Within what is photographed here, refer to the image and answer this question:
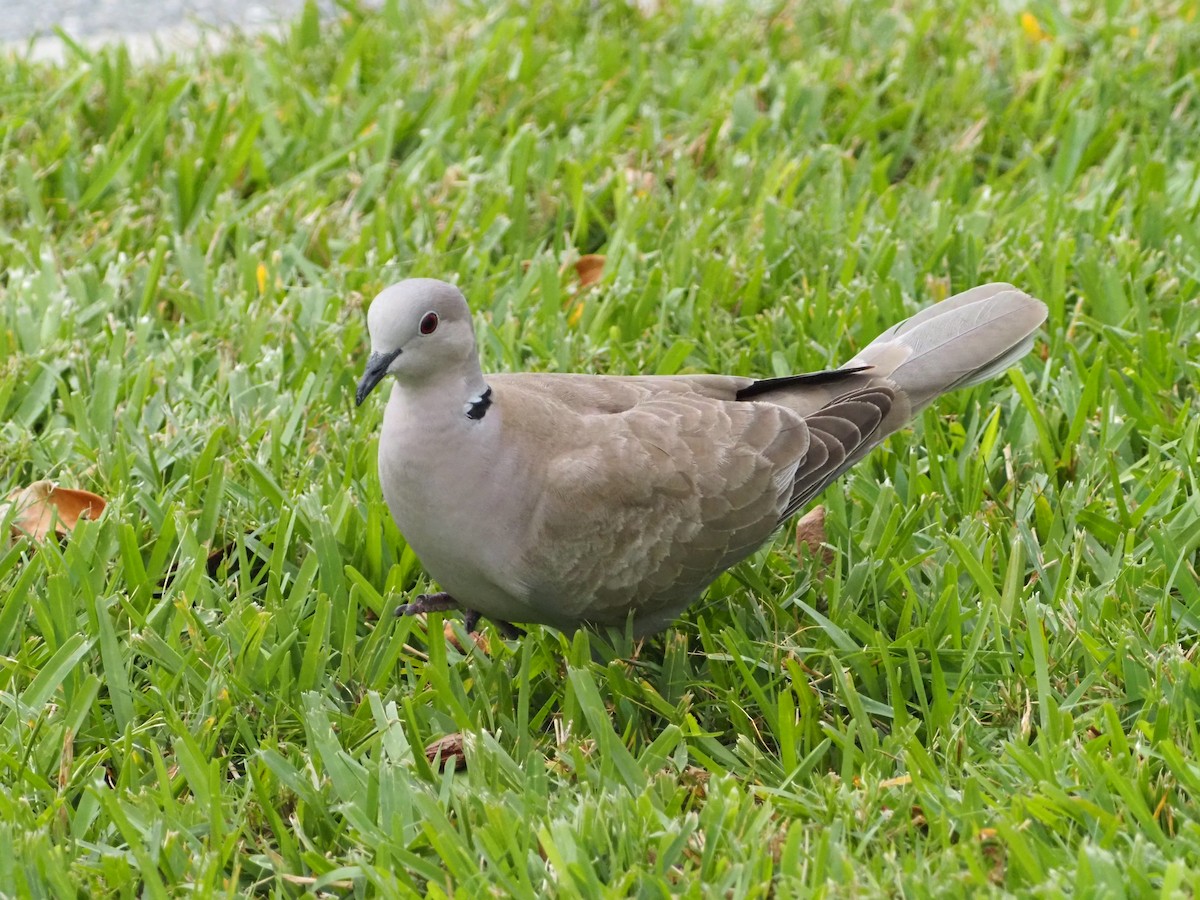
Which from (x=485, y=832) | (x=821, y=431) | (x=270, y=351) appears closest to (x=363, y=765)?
(x=485, y=832)

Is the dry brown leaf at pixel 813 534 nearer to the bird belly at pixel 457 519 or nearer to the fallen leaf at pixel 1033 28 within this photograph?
the bird belly at pixel 457 519

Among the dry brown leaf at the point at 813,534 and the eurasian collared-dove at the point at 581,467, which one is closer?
the eurasian collared-dove at the point at 581,467

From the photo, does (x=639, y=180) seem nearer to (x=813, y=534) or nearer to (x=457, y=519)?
(x=813, y=534)

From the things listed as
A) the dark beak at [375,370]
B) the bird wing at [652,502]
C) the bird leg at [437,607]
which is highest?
the dark beak at [375,370]

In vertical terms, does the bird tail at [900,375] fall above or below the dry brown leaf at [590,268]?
below

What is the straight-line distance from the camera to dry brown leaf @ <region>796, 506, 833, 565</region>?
361cm

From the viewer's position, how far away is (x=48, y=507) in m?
3.53

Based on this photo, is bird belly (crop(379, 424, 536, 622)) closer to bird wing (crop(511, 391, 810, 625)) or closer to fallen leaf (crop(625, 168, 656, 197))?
bird wing (crop(511, 391, 810, 625))

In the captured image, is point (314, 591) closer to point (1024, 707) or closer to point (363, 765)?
point (363, 765)

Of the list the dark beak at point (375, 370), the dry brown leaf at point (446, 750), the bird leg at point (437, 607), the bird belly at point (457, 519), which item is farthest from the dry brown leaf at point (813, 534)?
the dark beak at point (375, 370)

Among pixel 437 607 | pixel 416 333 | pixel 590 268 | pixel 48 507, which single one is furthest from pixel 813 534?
pixel 48 507

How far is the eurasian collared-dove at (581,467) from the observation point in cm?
298

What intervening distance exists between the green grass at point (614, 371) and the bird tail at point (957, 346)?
236 mm

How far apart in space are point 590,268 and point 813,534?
144 centimetres
